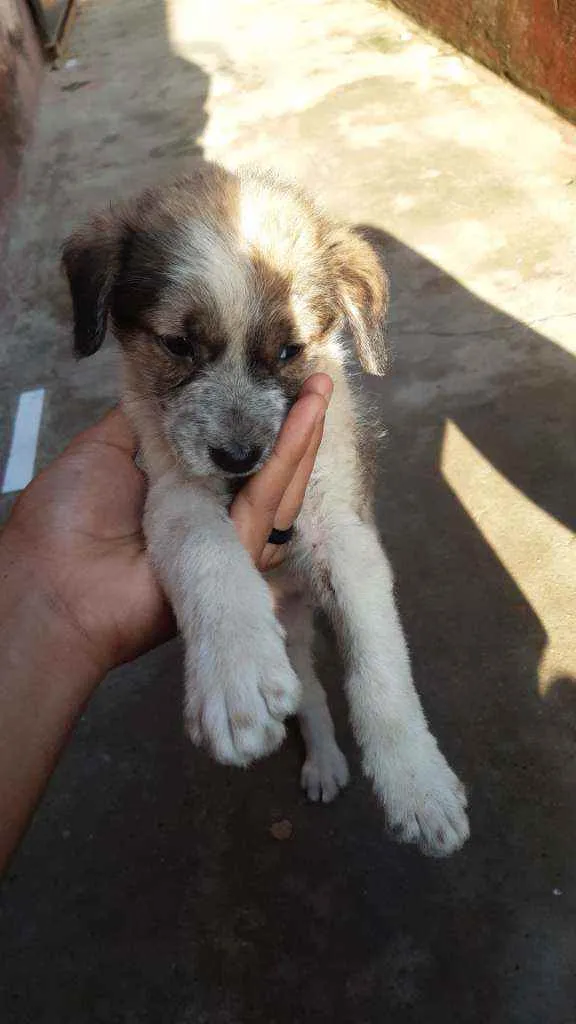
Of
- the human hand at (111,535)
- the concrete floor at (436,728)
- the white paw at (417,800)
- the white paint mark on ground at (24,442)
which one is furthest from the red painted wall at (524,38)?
the white paw at (417,800)

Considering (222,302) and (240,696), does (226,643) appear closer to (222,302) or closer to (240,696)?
(240,696)

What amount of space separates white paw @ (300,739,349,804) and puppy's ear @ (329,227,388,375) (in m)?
1.38

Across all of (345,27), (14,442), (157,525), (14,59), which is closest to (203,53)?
(345,27)

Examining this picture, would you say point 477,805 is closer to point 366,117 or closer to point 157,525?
point 157,525

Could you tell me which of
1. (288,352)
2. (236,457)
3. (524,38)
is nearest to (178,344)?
(288,352)

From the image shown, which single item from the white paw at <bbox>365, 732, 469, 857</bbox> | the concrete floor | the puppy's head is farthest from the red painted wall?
the white paw at <bbox>365, 732, 469, 857</bbox>

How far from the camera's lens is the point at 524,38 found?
20.7 ft

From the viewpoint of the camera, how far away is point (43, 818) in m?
2.96

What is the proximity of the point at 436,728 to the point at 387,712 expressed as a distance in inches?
37.3

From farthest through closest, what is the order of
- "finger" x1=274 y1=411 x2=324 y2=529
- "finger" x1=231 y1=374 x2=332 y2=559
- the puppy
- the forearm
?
1. "finger" x1=274 y1=411 x2=324 y2=529
2. "finger" x1=231 y1=374 x2=332 y2=559
3. the forearm
4. the puppy

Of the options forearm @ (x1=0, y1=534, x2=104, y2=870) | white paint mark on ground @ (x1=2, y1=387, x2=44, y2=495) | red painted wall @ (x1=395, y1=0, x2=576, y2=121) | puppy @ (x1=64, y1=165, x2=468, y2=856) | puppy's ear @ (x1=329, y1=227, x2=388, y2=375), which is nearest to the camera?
puppy @ (x1=64, y1=165, x2=468, y2=856)

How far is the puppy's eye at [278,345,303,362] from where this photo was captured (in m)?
2.34

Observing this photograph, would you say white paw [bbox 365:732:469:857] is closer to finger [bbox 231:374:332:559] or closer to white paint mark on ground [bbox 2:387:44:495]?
finger [bbox 231:374:332:559]

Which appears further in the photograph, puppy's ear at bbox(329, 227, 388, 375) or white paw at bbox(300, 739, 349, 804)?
white paw at bbox(300, 739, 349, 804)
